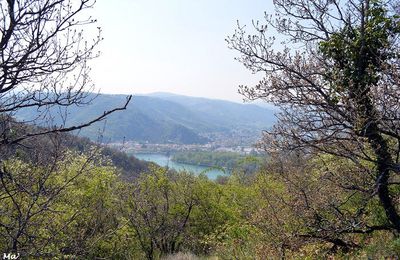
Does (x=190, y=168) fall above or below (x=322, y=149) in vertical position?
below

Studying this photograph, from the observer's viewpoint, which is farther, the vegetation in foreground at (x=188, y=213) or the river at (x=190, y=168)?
the river at (x=190, y=168)

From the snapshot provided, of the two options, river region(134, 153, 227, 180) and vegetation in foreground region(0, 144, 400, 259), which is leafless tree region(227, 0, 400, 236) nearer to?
vegetation in foreground region(0, 144, 400, 259)

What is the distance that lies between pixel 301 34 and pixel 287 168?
144 inches

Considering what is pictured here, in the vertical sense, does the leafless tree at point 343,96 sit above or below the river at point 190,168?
above

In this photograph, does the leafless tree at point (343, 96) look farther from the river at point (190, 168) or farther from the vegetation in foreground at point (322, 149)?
the river at point (190, 168)
